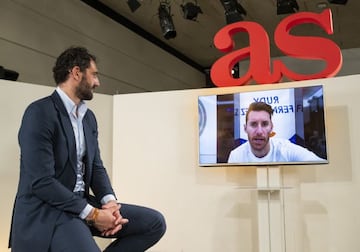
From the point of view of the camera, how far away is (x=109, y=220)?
175 centimetres

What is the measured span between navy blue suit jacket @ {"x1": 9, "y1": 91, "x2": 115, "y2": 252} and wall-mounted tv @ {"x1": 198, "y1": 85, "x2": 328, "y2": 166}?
1.43m

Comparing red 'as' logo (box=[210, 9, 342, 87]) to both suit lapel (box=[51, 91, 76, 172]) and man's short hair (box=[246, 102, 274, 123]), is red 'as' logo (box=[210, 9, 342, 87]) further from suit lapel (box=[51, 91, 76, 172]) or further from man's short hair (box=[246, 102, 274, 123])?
suit lapel (box=[51, 91, 76, 172])

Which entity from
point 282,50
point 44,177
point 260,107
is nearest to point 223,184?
point 260,107

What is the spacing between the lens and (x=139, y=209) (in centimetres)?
195

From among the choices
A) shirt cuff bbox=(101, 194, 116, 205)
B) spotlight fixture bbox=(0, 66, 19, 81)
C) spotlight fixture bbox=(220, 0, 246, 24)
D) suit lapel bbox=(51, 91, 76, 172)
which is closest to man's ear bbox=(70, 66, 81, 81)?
suit lapel bbox=(51, 91, 76, 172)

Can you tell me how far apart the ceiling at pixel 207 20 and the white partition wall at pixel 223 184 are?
8.60ft

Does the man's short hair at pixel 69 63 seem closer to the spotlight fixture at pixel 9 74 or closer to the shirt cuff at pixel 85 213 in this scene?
the shirt cuff at pixel 85 213

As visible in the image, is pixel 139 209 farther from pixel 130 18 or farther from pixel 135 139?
pixel 130 18

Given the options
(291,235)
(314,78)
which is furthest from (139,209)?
(314,78)

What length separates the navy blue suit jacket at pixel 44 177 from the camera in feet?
5.48

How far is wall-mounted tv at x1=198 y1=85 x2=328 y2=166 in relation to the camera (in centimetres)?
284

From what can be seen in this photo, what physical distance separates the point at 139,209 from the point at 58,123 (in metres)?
0.53

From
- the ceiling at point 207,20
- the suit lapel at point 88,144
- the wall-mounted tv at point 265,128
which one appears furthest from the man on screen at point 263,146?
the ceiling at point 207,20

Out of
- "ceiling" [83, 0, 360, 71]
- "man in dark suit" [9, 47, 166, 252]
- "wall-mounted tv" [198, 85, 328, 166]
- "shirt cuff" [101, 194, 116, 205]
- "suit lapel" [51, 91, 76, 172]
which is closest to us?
"man in dark suit" [9, 47, 166, 252]
